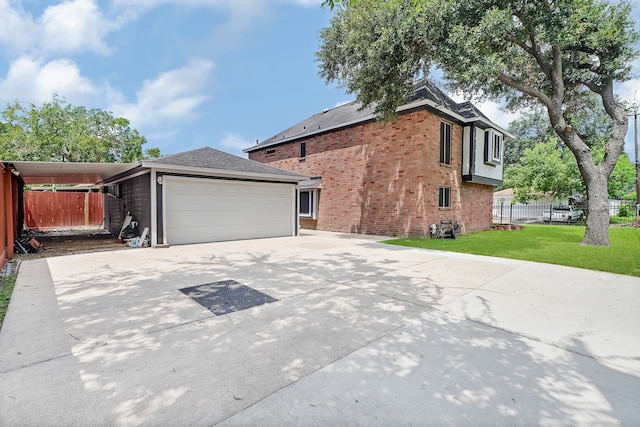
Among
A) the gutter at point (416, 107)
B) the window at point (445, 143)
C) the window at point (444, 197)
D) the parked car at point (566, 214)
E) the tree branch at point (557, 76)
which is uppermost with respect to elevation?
the tree branch at point (557, 76)

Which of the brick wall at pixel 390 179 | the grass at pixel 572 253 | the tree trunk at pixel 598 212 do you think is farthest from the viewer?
the brick wall at pixel 390 179

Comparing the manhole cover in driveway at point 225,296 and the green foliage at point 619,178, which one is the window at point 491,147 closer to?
the manhole cover in driveway at point 225,296

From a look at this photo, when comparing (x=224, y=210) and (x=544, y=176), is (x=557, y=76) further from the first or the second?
(x=544, y=176)

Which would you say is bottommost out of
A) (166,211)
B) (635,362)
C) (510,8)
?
(635,362)

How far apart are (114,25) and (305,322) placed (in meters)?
12.2

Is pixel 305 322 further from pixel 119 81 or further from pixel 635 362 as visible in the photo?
pixel 119 81

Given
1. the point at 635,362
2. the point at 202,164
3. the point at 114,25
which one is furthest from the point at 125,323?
the point at 114,25

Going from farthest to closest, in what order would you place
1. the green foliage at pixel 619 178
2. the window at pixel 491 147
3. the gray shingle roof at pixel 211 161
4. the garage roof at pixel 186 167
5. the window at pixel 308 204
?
1. the green foliage at pixel 619 178
2. the window at pixel 308 204
3. the window at pixel 491 147
4. the gray shingle roof at pixel 211 161
5. the garage roof at pixel 186 167

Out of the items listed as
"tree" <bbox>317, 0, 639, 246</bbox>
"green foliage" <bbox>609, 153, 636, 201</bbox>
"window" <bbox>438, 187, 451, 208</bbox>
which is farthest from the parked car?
"window" <bbox>438, 187, 451, 208</bbox>

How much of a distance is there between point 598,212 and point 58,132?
34.2 m

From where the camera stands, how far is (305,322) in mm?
3568

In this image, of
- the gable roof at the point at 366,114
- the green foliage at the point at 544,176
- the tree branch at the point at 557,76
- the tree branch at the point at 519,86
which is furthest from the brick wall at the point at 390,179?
the green foliage at the point at 544,176

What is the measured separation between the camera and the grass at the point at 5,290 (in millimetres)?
3912

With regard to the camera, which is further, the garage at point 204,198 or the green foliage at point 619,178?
the green foliage at point 619,178
